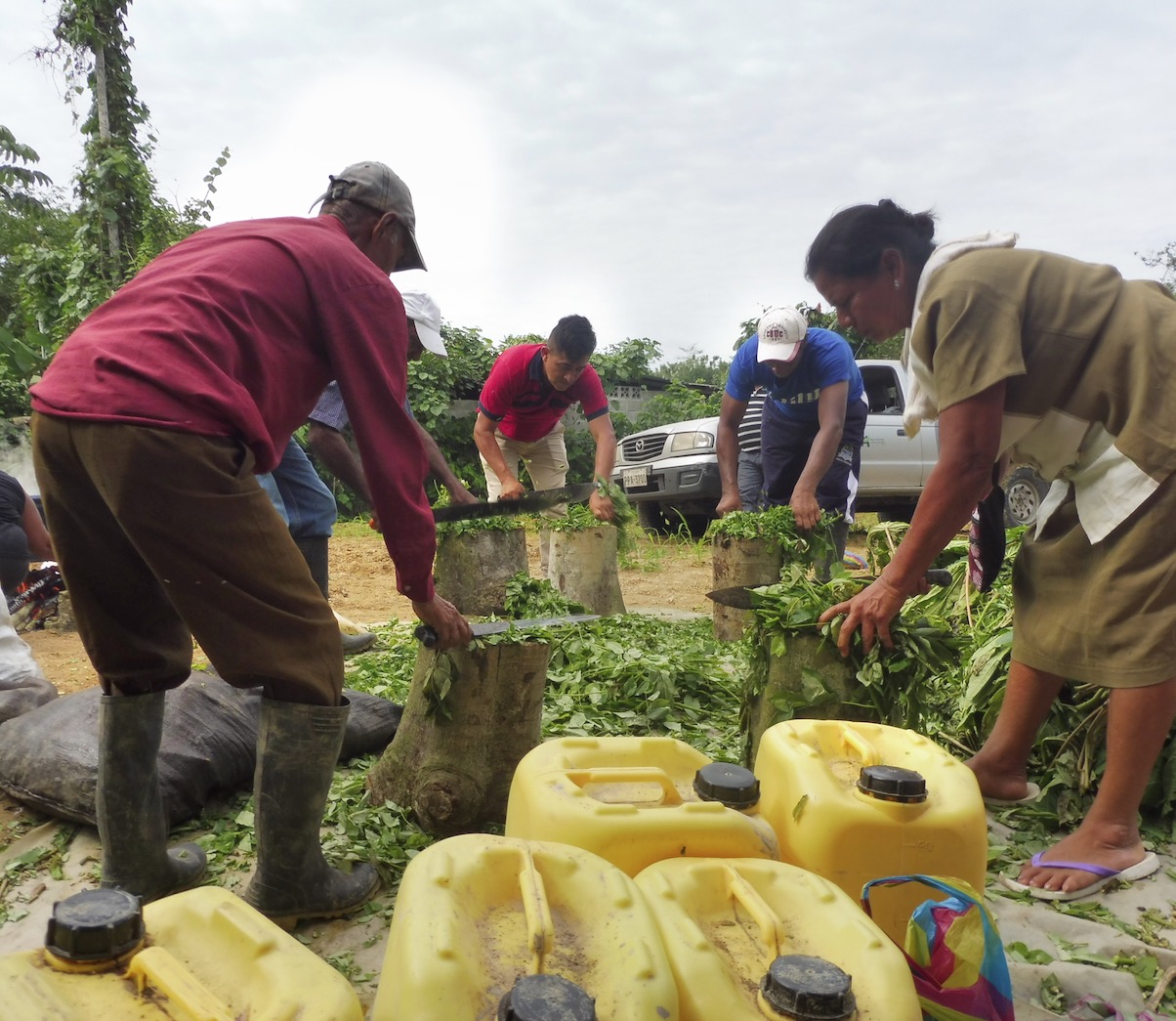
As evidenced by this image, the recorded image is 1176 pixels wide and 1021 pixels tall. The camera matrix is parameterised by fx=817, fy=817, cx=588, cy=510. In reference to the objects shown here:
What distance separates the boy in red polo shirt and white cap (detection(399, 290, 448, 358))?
1693 mm

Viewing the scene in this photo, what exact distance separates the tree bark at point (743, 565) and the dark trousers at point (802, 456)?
68cm

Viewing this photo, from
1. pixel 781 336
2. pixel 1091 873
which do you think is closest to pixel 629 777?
pixel 1091 873

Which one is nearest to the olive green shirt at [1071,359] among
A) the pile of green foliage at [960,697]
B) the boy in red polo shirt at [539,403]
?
the pile of green foliage at [960,697]

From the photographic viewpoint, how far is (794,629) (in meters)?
2.70

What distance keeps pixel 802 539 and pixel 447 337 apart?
10006 millimetres

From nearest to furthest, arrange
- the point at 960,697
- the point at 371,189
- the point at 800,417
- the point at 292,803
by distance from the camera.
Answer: the point at 292,803
the point at 371,189
the point at 960,697
the point at 800,417

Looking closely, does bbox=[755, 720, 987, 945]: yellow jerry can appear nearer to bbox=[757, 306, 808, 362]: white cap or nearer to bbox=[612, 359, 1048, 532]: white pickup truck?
bbox=[757, 306, 808, 362]: white cap

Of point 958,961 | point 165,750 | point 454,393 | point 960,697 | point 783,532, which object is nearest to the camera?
point 958,961

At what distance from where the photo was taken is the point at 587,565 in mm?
5789

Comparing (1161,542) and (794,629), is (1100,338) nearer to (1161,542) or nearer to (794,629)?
(1161,542)

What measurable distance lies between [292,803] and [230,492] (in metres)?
0.79

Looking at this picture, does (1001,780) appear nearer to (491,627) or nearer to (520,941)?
(491,627)

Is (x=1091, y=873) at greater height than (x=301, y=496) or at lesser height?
lesser

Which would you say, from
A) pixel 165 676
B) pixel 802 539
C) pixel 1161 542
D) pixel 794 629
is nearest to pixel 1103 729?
pixel 1161 542
